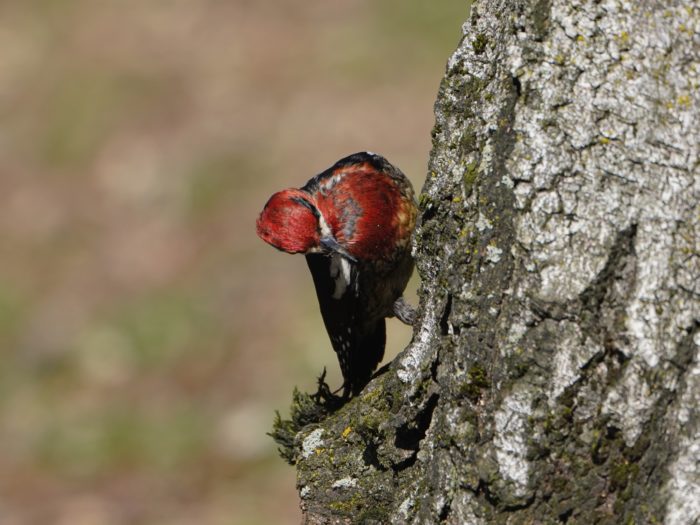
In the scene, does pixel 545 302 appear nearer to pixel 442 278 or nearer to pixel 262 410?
pixel 442 278

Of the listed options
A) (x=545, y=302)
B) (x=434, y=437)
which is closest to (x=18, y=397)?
(x=434, y=437)

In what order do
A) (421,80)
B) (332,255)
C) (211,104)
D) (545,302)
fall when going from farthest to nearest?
(211,104) → (421,80) → (332,255) → (545,302)

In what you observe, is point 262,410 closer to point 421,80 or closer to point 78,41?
point 421,80

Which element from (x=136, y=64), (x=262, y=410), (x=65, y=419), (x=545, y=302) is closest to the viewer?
(x=545, y=302)

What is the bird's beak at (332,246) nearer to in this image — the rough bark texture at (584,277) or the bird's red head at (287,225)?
the bird's red head at (287,225)

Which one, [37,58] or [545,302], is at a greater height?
[37,58]

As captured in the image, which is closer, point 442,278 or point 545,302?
point 545,302

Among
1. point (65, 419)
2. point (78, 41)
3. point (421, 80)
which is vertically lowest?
point (65, 419)
